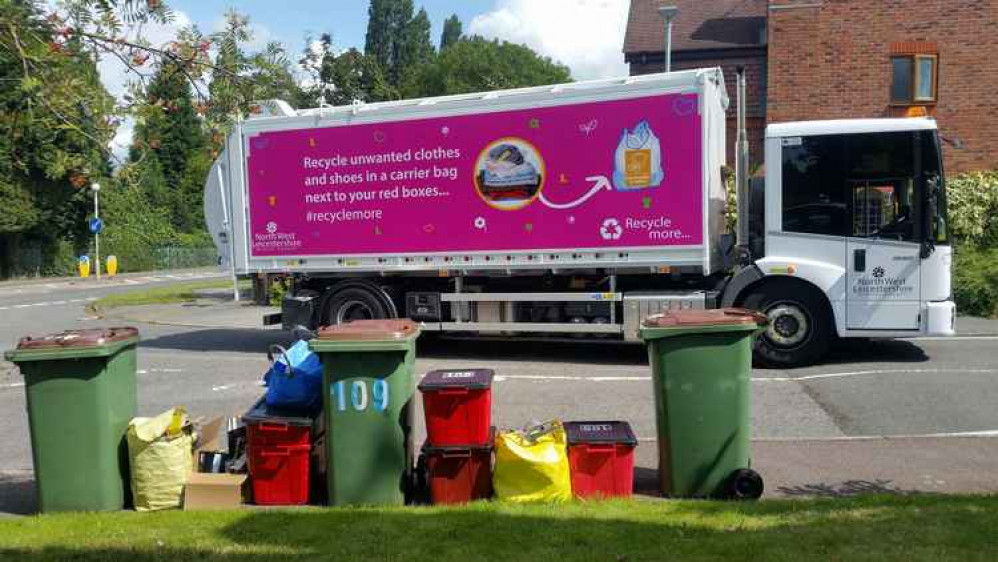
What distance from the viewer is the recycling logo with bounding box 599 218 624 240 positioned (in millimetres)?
10977

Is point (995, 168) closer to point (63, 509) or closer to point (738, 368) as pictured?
point (738, 368)

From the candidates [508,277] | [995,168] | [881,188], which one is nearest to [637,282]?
[508,277]

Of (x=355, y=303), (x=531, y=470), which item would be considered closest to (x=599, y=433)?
(x=531, y=470)

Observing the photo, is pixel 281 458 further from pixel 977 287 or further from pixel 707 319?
pixel 977 287

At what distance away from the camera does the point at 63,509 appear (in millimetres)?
5797

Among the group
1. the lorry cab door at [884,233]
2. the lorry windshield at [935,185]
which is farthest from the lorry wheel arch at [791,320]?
the lorry windshield at [935,185]

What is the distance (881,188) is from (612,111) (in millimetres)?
3145

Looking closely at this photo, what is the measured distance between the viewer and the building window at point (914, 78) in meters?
21.4

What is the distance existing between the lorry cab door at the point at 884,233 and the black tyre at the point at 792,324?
12.6 inches

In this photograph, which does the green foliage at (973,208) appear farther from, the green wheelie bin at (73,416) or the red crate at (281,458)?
the green wheelie bin at (73,416)

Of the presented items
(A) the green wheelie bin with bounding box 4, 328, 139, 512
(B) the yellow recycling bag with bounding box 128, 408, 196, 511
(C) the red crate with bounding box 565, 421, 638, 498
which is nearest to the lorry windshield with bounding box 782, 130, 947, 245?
(C) the red crate with bounding box 565, 421, 638, 498

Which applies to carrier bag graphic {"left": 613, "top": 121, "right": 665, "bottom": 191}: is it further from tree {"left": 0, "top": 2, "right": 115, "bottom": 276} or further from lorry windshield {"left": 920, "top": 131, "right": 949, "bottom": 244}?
tree {"left": 0, "top": 2, "right": 115, "bottom": 276}

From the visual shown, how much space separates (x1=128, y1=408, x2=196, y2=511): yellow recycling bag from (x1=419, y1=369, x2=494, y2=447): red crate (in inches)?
64.4

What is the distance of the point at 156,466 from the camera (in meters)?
5.83
